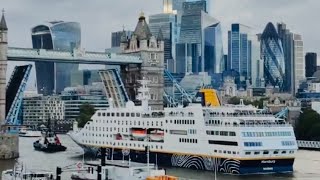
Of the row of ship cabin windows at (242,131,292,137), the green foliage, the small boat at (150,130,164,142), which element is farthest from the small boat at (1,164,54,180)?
the green foliage

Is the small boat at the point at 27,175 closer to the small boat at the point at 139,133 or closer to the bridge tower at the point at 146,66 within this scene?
the small boat at the point at 139,133

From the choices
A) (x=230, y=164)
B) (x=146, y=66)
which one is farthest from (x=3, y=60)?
(x=230, y=164)

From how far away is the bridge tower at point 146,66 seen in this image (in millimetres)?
76312

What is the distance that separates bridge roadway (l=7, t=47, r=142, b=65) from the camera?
219 ft

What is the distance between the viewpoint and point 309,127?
78.8 m

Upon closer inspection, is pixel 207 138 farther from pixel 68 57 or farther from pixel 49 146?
pixel 68 57

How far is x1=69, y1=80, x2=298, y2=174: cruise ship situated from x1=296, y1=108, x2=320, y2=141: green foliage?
2751 centimetres

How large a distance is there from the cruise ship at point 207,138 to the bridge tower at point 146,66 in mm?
19996

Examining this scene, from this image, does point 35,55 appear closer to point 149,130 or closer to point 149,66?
point 149,66

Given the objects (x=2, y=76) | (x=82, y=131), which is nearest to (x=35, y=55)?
(x=2, y=76)

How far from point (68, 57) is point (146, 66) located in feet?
31.3

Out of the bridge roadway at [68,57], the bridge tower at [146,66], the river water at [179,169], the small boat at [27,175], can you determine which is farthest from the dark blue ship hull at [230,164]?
the bridge tower at [146,66]

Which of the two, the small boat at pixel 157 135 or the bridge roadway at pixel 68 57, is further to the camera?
the bridge roadway at pixel 68 57

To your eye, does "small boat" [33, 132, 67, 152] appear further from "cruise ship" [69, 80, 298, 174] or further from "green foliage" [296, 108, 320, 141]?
"green foliage" [296, 108, 320, 141]
